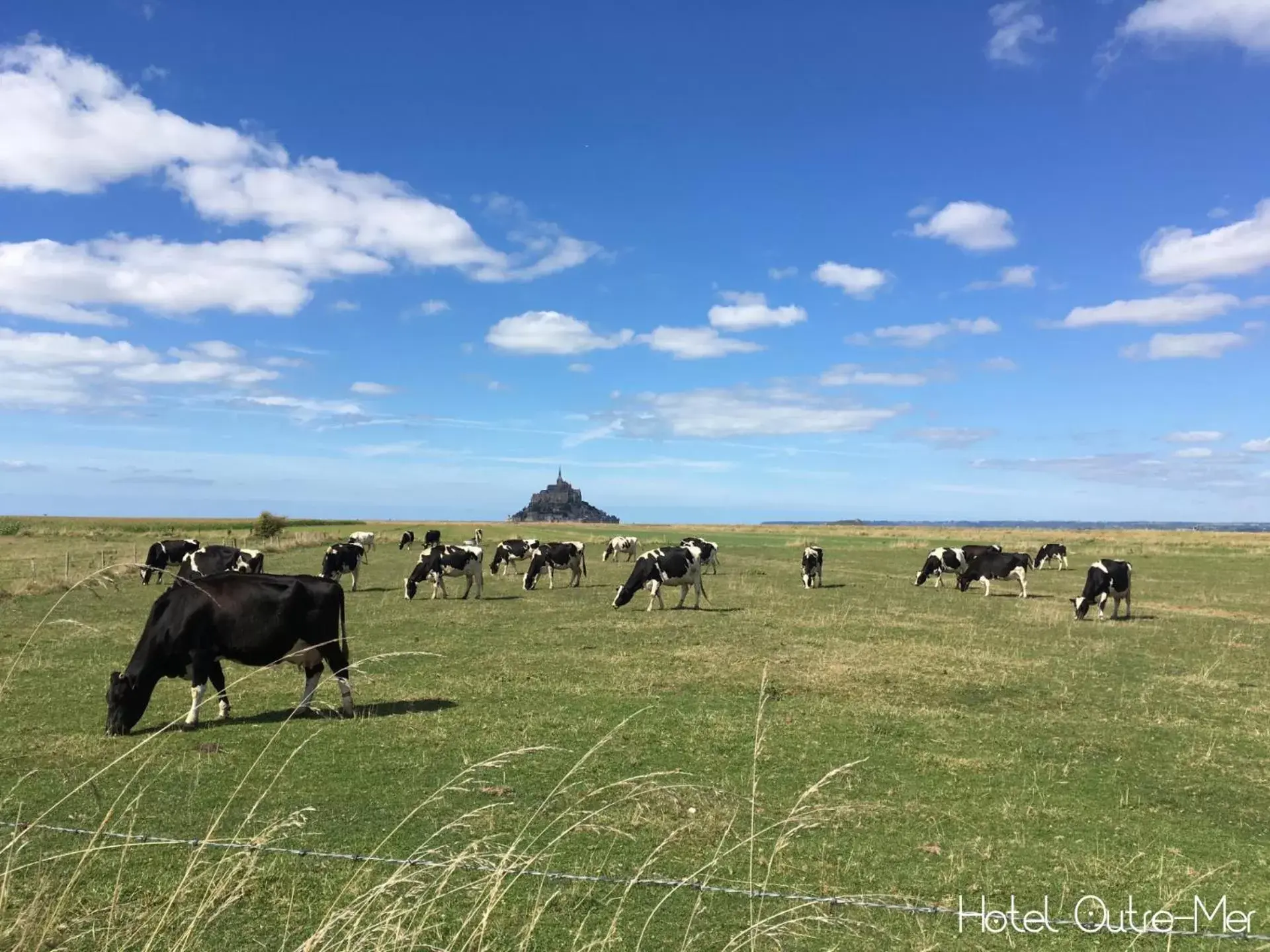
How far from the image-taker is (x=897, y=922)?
5965mm

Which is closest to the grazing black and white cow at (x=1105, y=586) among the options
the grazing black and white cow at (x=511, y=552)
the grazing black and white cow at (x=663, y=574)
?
the grazing black and white cow at (x=663, y=574)

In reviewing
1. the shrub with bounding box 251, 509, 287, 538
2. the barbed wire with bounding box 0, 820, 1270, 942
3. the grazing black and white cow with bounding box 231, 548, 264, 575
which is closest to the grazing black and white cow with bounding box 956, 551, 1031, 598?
the grazing black and white cow with bounding box 231, 548, 264, 575

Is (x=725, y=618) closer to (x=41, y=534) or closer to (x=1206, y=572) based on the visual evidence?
(x=1206, y=572)

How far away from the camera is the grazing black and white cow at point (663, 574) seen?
24516 mm

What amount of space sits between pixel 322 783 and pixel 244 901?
2580 millimetres

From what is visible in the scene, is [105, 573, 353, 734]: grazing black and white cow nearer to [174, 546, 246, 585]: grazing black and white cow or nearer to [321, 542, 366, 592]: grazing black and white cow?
[174, 546, 246, 585]: grazing black and white cow

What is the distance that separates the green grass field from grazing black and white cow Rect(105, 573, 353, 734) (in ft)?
2.36

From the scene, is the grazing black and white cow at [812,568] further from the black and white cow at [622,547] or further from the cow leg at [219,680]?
the cow leg at [219,680]

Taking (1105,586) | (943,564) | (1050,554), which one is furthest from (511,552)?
(1050,554)

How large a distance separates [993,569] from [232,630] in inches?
1096

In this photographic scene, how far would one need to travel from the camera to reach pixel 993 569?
31125 millimetres

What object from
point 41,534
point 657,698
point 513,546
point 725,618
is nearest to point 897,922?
point 657,698

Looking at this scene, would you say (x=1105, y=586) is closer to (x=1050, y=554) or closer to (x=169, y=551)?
(x=1050, y=554)

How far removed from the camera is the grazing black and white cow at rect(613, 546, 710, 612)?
2452 cm
